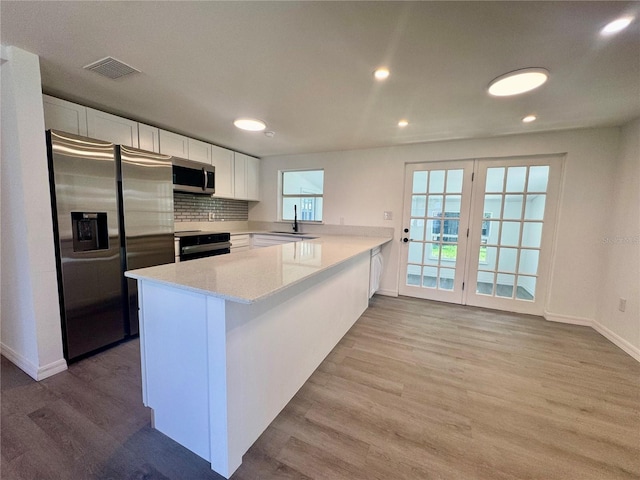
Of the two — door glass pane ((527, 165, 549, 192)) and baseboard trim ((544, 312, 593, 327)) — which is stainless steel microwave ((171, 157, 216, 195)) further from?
baseboard trim ((544, 312, 593, 327))

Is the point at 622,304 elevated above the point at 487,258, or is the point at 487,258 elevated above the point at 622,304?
the point at 487,258

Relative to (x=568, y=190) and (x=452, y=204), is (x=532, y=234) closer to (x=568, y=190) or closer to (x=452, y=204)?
(x=568, y=190)

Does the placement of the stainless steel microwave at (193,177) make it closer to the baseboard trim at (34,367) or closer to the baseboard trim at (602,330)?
the baseboard trim at (34,367)

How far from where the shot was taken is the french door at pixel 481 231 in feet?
10.2

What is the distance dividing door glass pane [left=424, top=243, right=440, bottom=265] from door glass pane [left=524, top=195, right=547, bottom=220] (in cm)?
109

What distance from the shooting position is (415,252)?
3709mm

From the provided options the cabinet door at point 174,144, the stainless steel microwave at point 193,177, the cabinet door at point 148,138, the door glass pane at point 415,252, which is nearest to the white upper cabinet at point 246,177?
the stainless steel microwave at point 193,177

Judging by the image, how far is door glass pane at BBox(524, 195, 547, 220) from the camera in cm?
310

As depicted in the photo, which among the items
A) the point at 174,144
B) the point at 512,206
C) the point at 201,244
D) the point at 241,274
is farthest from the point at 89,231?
the point at 512,206

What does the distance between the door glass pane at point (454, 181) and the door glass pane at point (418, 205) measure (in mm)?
344

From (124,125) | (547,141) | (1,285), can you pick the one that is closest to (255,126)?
(124,125)

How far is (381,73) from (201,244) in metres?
2.62

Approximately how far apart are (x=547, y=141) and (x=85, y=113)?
4.78 m

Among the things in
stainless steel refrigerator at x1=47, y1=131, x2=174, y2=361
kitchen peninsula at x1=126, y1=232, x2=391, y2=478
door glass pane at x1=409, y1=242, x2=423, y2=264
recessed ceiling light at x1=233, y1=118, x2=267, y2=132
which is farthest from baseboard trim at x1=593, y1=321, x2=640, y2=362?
stainless steel refrigerator at x1=47, y1=131, x2=174, y2=361
